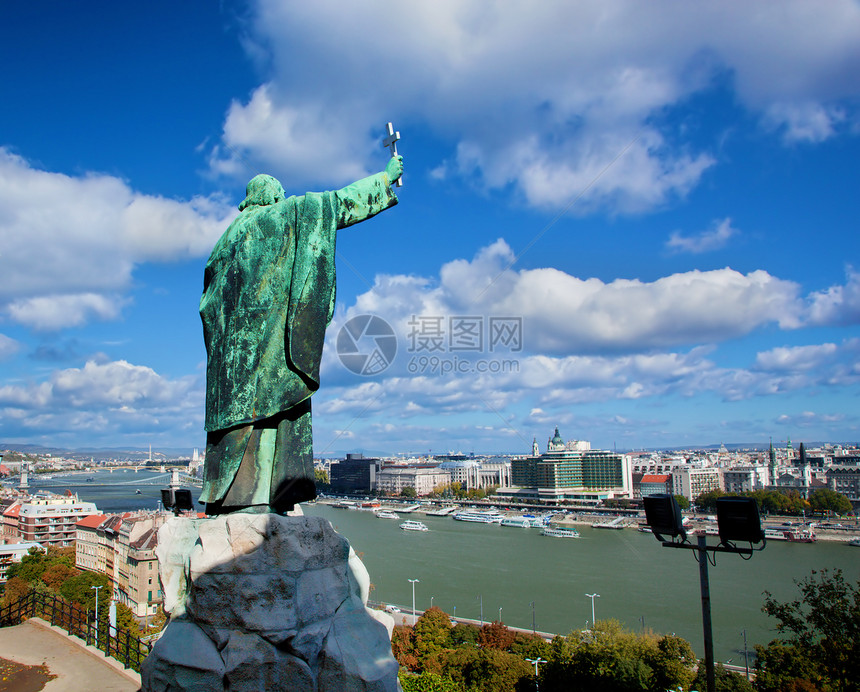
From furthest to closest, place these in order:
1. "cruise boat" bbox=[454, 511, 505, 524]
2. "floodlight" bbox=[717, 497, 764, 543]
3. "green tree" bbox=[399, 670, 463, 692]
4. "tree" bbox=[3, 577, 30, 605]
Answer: "cruise boat" bbox=[454, 511, 505, 524] → "tree" bbox=[3, 577, 30, 605] → "green tree" bbox=[399, 670, 463, 692] → "floodlight" bbox=[717, 497, 764, 543]

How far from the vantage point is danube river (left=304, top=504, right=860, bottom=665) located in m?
18.9

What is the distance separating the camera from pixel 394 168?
15.7 feet

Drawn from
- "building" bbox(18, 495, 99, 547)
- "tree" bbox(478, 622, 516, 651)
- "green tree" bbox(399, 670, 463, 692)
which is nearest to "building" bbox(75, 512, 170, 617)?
"building" bbox(18, 495, 99, 547)

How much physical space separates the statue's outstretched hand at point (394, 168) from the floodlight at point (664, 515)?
9.41 ft

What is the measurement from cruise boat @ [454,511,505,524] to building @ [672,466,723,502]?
21125mm

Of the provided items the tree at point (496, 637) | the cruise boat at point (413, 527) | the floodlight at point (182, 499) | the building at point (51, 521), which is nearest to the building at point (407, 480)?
the cruise boat at point (413, 527)

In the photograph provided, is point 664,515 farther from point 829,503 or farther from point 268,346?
point 829,503

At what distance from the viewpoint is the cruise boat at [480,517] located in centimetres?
4794

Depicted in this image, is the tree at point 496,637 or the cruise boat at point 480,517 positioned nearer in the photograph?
the tree at point 496,637

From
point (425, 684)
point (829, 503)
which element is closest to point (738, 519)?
point (425, 684)

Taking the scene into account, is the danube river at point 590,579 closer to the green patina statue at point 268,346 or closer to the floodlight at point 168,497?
the floodlight at point 168,497

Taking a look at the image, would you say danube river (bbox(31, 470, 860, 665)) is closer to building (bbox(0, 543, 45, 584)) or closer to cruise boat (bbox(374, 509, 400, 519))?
cruise boat (bbox(374, 509, 400, 519))

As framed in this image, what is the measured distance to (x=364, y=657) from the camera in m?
3.51

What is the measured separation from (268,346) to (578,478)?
65.1 m
